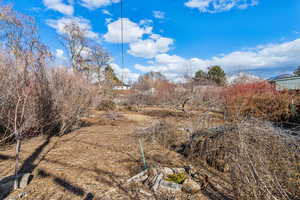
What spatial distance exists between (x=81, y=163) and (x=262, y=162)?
11.4ft

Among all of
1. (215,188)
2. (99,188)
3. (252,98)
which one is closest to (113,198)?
(99,188)

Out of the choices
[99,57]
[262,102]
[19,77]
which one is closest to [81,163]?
[19,77]

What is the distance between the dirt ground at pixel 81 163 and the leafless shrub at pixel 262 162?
161cm

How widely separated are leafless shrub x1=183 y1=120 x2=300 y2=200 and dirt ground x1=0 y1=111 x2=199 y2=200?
1612 mm

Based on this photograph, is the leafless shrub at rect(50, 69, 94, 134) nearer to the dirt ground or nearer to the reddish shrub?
the dirt ground

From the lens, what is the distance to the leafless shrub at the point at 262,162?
1.71 metres

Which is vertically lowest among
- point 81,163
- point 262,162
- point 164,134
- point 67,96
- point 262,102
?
point 81,163

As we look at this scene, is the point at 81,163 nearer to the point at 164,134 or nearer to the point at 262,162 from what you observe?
the point at 164,134

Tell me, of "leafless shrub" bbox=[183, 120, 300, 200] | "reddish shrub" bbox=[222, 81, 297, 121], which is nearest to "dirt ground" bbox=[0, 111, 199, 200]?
"leafless shrub" bbox=[183, 120, 300, 200]

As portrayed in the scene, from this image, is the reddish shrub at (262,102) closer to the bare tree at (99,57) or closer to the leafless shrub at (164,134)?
the leafless shrub at (164,134)

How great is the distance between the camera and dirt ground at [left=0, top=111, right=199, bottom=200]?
250 cm

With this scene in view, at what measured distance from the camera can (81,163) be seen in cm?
345

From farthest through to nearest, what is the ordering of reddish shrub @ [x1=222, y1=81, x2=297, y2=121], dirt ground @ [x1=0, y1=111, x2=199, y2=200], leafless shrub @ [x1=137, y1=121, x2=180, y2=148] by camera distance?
1. reddish shrub @ [x1=222, y1=81, x2=297, y2=121]
2. leafless shrub @ [x1=137, y1=121, x2=180, y2=148]
3. dirt ground @ [x1=0, y1=111, x2=199, y2=200]

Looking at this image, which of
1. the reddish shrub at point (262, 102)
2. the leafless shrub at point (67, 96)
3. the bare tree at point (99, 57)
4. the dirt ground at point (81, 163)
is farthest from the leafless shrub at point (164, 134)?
the bare tree at point (99, 57)
